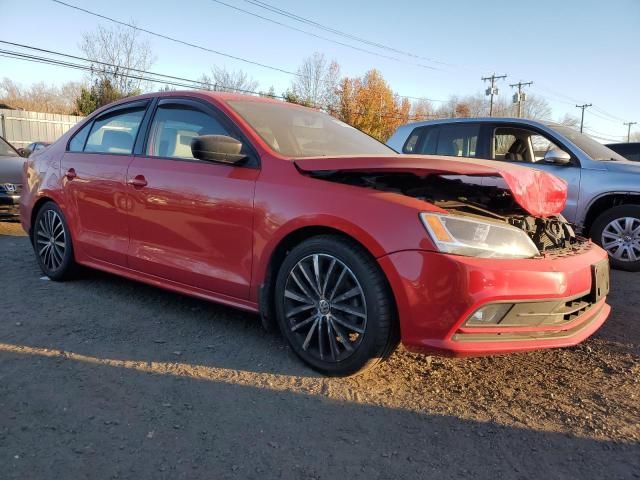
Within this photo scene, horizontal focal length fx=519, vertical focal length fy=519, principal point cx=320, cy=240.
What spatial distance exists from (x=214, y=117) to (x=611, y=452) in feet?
9.89

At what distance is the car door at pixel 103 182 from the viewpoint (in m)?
4.02

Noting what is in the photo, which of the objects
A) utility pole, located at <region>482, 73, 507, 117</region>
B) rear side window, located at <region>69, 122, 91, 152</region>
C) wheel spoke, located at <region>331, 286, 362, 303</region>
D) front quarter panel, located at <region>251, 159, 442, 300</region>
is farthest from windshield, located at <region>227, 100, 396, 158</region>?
utility pole, located at <region>482, 73, 507, 117</region>

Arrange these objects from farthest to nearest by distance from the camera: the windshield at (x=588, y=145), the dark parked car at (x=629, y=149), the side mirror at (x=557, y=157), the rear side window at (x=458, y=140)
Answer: the dark parked car at (x=629, y=149)
the rear side window at (x=458, y=140)
the windshield at (x=588, y=145)
the side mirror at (x=557, y=157)

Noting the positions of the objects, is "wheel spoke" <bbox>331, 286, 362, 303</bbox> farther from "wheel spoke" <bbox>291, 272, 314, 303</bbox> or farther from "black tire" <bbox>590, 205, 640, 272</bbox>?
"black tire" <bbox>590, 205, 640, 272</bbox>

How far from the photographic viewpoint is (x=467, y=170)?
2637 millimetres

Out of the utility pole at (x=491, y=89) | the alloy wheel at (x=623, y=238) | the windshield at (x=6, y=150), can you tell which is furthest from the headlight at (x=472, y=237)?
the utility pole at (x=491, y=89)

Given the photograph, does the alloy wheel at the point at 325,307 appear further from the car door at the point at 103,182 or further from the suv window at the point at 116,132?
the suv window at the point at 116,132

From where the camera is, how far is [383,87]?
5003cm

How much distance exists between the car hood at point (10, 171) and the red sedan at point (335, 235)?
441cm

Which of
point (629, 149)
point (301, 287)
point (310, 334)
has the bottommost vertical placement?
point (310, 334)

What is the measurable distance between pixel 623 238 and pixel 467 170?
13.5ft

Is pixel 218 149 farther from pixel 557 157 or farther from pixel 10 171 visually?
pixel 10 171


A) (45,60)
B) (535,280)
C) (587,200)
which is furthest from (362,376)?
(45,60)

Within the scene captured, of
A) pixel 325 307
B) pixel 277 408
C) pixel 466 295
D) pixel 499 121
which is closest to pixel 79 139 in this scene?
pixel 325 307
